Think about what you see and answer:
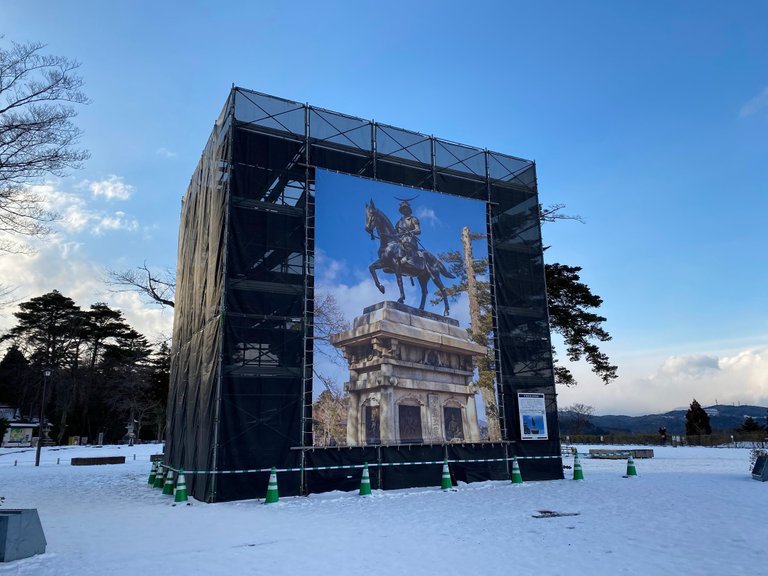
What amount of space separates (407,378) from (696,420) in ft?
184

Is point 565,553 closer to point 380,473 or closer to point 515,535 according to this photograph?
point 515,535

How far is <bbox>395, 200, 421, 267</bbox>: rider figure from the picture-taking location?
16703mm

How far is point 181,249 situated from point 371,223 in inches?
407

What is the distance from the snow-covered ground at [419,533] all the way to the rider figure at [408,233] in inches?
259

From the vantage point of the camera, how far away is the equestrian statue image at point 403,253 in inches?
640

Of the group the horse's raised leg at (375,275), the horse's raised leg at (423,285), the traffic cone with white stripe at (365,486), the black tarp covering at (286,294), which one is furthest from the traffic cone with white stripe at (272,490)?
the horse's raised leg at (423,285)

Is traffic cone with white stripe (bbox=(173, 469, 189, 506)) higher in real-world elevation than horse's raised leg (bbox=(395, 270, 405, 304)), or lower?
lower

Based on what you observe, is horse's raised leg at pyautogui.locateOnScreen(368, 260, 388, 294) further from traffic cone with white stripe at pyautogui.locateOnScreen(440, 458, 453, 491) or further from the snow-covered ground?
the snow-covered ground

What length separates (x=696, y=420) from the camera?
5941 cm

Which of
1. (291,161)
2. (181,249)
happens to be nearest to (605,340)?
(291,161)

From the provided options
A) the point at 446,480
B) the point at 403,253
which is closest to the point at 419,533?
the point at 446,480

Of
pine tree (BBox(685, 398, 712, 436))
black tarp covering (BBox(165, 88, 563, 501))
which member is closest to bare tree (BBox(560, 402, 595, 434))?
pine tree (BBox(685, 398, 712, 436))

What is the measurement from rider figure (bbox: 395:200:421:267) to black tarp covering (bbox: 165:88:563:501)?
1.31 meters

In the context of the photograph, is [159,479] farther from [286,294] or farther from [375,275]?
[375,275]
